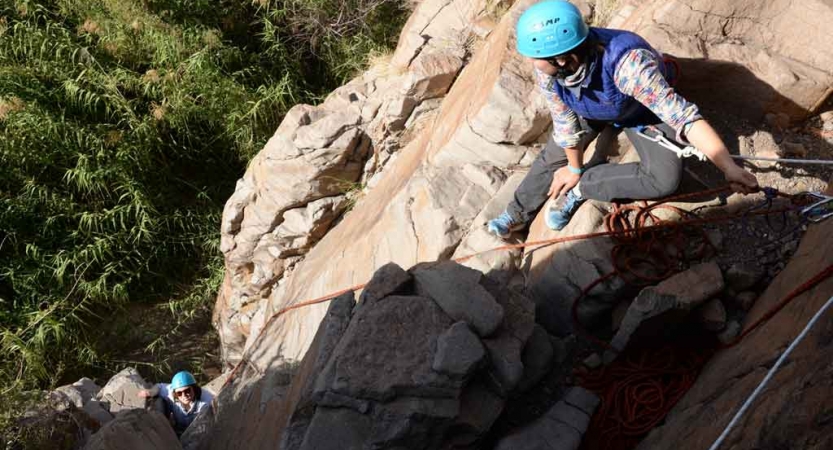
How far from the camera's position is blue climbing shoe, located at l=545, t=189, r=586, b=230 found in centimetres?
366

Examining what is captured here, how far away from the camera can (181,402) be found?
18.9ft

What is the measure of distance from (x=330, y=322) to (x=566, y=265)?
4.05 ft

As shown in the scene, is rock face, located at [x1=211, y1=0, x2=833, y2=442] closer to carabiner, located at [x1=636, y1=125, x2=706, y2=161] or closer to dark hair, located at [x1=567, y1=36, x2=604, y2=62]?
carabiner, located at [x1=636, y1=125, x2=706, y2=161]

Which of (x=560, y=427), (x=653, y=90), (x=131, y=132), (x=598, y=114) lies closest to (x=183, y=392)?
(x=131, y=132)

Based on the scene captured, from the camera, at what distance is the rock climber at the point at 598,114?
114 inches

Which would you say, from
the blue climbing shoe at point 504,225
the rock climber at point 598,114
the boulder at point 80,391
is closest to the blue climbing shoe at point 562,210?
the rock climber at point 598,114

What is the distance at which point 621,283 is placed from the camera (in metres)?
3.34

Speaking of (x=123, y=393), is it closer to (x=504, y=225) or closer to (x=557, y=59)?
(x=504, y=225)

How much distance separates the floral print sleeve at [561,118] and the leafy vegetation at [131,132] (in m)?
4.15

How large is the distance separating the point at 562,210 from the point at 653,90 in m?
0.95

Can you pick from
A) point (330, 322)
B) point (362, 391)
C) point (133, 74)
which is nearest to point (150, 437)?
point (330, 322)

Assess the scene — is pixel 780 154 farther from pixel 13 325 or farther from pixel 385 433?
pixel 13 325

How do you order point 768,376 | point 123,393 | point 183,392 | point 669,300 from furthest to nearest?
point 123,393
point 183,392
point 669,300
point 768,376

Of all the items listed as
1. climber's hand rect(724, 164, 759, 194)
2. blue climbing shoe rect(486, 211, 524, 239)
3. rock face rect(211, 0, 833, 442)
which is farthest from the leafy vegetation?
climber's hand rect(724, 164, 759, 194)
